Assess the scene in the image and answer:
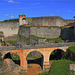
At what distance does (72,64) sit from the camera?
2038 cm

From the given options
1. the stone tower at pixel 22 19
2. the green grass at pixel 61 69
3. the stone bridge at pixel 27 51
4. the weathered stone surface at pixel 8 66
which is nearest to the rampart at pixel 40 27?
the stone tower at pixel 22 19

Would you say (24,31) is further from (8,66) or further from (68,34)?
(8,66)

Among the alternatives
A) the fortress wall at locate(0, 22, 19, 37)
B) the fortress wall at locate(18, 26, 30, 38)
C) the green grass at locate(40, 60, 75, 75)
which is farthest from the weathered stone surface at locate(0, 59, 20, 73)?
the fortress wall at locate(0, 22, 19, 37)

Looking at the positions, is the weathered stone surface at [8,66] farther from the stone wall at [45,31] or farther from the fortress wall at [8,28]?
the fortress wall at [8,28]

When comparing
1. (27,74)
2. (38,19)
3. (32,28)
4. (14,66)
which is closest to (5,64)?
(14,66)

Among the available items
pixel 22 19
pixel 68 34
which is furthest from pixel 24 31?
pixel 68 34

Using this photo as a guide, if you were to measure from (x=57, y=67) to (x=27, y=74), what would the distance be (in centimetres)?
771

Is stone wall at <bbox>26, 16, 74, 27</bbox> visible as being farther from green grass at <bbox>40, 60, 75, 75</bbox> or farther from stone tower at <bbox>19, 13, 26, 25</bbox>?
green grass at <bbox>40, 60, 75, 75</bbox>

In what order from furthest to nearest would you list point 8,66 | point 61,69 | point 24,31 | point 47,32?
point 24,31
point 47,32
point 8,66
point 61,69

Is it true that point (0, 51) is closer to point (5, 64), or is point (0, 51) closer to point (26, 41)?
point (5, 64)

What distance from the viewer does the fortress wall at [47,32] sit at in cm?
3847

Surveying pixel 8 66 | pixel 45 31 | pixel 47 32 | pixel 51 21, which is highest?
pixel 51 21

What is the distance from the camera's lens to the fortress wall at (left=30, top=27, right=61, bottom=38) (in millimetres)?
38469

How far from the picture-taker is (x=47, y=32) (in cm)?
3856
